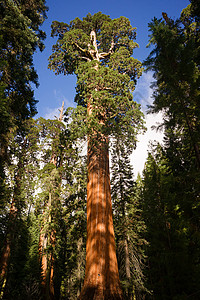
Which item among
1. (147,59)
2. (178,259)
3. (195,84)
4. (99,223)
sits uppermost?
(147,59)

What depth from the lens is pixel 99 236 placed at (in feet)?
13.4

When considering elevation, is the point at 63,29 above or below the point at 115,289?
above

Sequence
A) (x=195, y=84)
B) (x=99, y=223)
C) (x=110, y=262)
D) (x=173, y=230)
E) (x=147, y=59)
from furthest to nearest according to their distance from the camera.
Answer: (x=173, y=230) → (x=147, y=59) → (x=195, y=84) → (x=99, y=223) → (x=110, y=262)

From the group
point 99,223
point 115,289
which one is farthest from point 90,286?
point 99,223

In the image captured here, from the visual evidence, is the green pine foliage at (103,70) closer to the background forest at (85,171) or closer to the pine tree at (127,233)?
the background forest at (85,171)

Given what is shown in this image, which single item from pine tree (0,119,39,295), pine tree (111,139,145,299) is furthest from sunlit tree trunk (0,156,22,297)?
pine tree (111,139,145,299)

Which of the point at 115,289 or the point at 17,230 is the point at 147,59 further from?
the point at 17,230

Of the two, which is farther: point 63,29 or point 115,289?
point 63,29

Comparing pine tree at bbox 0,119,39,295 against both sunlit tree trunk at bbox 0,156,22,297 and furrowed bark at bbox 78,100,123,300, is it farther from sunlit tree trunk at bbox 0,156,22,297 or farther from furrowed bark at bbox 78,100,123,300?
furrowed bark at bbox 78,100,123,300

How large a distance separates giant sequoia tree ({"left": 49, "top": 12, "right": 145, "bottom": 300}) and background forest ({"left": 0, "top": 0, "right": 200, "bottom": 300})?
13 centimetres

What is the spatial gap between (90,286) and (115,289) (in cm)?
53

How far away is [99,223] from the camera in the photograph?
4.23 m

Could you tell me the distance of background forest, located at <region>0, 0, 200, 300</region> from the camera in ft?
19.4

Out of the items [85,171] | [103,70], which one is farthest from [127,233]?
[103,70]
